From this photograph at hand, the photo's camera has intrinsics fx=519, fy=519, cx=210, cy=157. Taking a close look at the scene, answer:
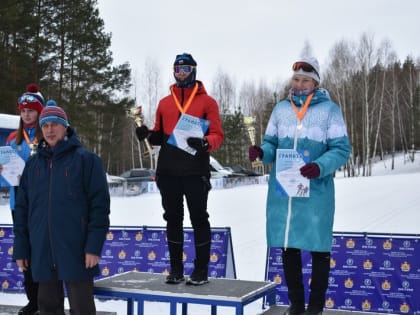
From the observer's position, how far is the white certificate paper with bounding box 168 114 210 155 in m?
3.92

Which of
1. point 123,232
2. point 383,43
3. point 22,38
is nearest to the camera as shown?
point 123,232

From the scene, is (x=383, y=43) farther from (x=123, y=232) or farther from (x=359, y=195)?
(x=123, y=232)

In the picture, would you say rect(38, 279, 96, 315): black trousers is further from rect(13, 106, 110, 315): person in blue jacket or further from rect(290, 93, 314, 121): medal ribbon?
rect(290, 93, 314, 121): medal ribbon

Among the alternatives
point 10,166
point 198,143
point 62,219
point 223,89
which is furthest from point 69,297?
point 223,89

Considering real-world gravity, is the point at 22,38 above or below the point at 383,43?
below

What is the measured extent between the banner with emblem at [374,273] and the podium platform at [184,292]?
143cm

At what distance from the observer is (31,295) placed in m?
4.30

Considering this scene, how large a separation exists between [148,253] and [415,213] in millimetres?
9389

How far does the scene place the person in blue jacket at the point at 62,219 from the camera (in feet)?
11.0

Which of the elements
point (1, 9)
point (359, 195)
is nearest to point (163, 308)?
point (359, 195)

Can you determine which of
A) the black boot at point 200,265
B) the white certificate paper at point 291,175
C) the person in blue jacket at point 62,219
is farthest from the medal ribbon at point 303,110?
the person in blue jacket at point 62,219

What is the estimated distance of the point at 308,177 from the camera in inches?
133

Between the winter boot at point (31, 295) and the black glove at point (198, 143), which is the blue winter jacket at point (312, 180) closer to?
the black glove at point (198, 143)

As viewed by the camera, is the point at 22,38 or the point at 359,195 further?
the point at 22,38
